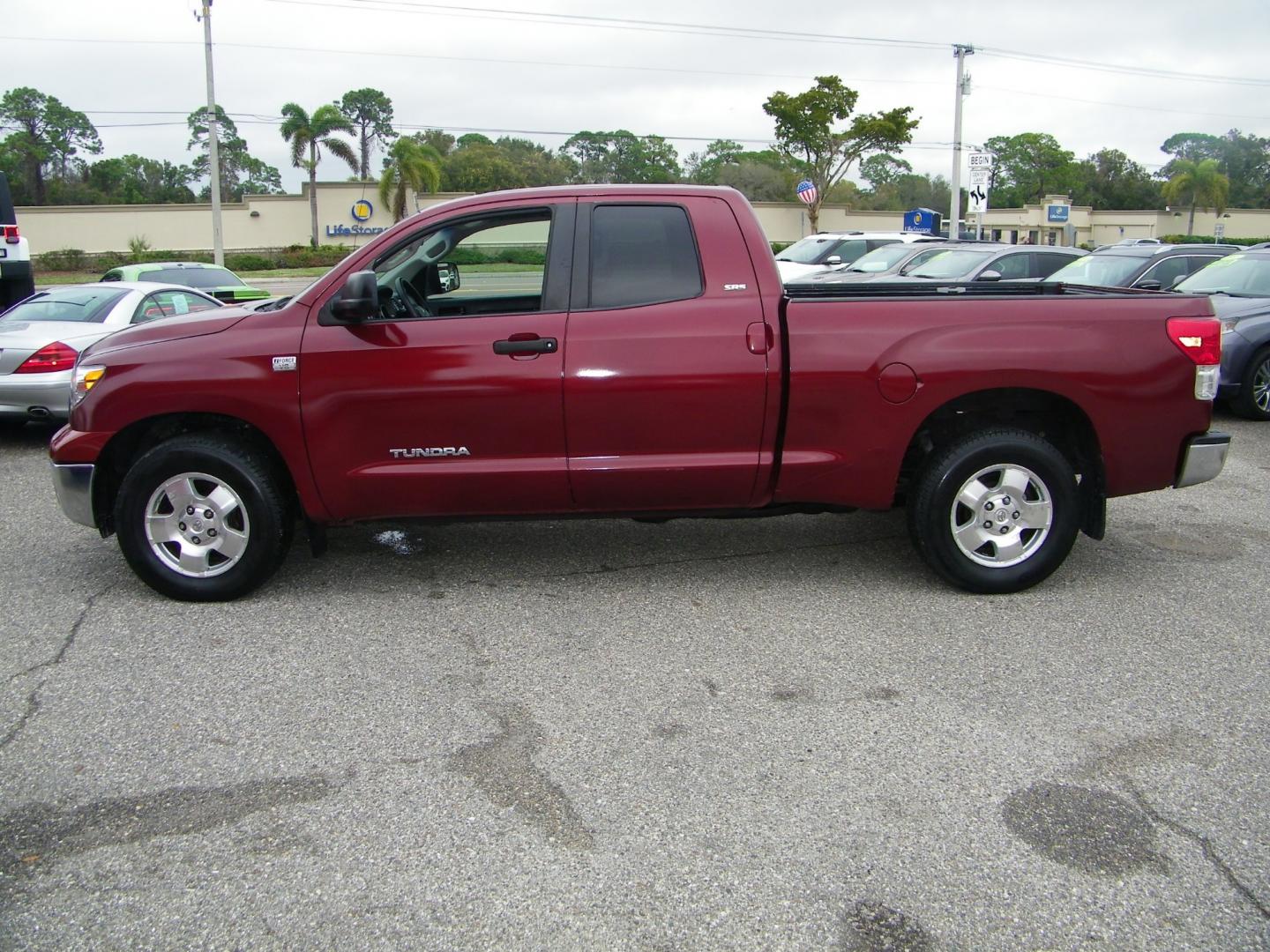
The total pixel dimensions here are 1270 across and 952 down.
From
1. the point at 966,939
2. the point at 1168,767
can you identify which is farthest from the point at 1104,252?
the point at 966,939

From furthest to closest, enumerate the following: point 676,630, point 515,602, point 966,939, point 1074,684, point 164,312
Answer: point 164,312 < point 515,602 < point 676,630 < point 1074,684 < point 966,939

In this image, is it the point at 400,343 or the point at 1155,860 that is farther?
the point at 400,343

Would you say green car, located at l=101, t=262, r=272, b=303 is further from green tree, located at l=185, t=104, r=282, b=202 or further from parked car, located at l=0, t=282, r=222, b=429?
green tree, located at l=185, t=104, r=282, b=202

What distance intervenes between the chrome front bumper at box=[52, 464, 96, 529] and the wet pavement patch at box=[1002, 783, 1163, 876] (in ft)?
14.2

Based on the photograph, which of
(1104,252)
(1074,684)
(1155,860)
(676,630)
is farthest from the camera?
(1104,252)

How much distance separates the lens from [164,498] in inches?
196

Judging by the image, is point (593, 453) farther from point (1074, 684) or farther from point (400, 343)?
point (1074, 684)

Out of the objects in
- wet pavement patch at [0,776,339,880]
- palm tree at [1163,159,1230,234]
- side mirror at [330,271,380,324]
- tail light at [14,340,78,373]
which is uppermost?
palm tree at [1163,159,1230,234]

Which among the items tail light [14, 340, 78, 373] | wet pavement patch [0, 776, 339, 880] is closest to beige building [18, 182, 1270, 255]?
→ tail light [14, 340, 78, 373]

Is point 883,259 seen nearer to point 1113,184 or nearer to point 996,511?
point 996,511

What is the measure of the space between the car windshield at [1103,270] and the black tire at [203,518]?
425 inches

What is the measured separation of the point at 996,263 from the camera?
1478 centimetres

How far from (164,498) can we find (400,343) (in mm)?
1394

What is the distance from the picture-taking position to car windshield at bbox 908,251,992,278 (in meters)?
15.0
